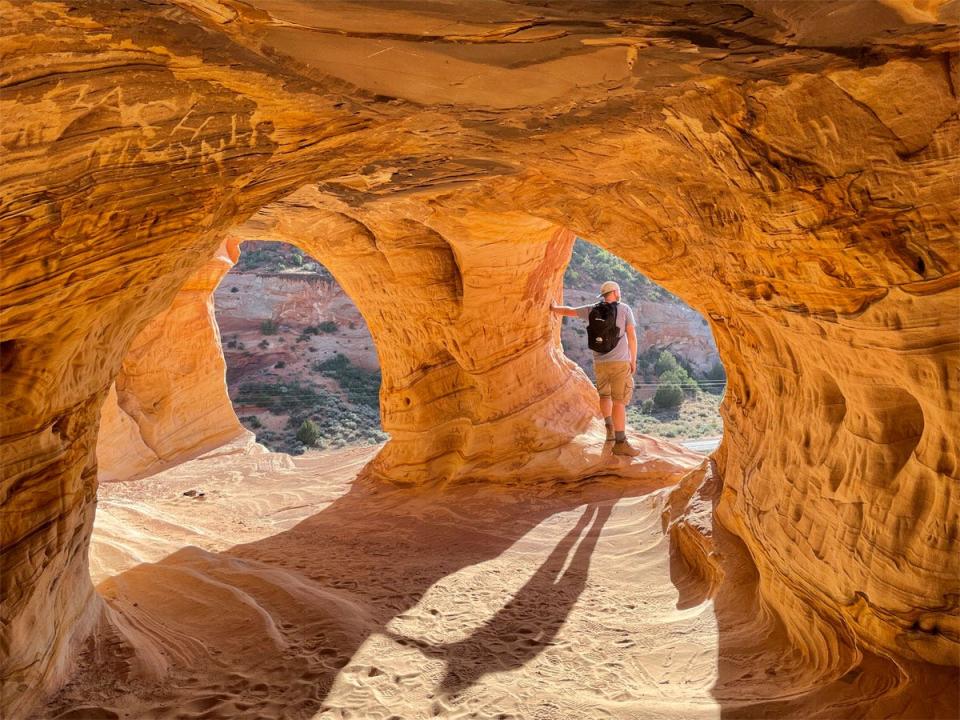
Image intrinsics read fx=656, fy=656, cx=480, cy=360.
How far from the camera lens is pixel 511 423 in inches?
350

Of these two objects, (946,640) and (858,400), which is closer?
(946,640)

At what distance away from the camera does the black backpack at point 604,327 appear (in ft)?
25.0

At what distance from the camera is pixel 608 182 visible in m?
4.96

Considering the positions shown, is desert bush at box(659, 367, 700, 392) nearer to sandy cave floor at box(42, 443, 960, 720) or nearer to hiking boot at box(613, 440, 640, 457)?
hiking boot at box(613, 440, 640, 457)

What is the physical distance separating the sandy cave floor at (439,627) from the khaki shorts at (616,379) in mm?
1237

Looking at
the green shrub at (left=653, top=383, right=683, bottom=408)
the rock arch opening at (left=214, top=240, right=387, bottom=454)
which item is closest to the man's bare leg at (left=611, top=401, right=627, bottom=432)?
the rock arch opening at (left=214, top=240, right=387, bottom=454)

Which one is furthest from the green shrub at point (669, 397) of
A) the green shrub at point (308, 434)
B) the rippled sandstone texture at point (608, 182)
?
the rippled sandstone texture at point (608, 182)

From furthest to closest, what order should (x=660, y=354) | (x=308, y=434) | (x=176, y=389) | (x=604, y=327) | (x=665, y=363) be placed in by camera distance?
1. (x=660, y=354)
2. (x=665, y=363)
3. (x=308, y=434)
4. (x=176, y=389)
5. (x=604, y=327)

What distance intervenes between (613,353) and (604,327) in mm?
409

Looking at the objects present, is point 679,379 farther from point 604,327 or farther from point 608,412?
point 604,327

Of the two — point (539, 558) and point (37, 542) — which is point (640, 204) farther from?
point (37, 542)

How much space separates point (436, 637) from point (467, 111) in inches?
129

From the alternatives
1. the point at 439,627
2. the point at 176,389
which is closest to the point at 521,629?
the point at 439,627

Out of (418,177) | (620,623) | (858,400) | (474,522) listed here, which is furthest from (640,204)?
(474,522)
